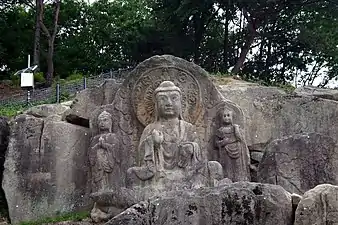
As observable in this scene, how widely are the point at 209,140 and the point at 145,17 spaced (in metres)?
19.6

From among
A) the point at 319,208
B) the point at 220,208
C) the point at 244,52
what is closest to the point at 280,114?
the point at 319,208

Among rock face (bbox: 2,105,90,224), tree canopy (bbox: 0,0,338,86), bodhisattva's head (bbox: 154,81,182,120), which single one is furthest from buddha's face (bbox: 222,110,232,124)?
tree canopy (bbox: 0,0,338,86)

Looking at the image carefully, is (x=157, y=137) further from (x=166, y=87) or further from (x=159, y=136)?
(x=166, y=87)

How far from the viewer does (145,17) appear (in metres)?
29.9

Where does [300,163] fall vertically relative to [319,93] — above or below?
below

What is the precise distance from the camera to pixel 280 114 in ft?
38.7

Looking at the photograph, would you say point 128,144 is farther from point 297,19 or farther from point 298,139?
point 297,19

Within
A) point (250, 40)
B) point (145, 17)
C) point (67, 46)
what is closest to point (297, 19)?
point (250, 40)

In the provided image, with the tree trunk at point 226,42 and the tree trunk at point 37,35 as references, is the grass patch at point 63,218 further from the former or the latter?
the tree trunk at point 37,35

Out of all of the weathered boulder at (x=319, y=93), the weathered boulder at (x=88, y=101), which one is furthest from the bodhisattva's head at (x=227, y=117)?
the weathered boulder at (x=319, y=93)

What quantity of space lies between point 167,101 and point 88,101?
5.99 ft

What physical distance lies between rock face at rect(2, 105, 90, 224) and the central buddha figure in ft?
4.25

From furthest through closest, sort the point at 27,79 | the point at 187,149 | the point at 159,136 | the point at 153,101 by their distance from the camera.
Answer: the point at 27,79
the point at 153,101
the point at 159,136
the point at 187,149

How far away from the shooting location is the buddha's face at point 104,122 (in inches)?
423
